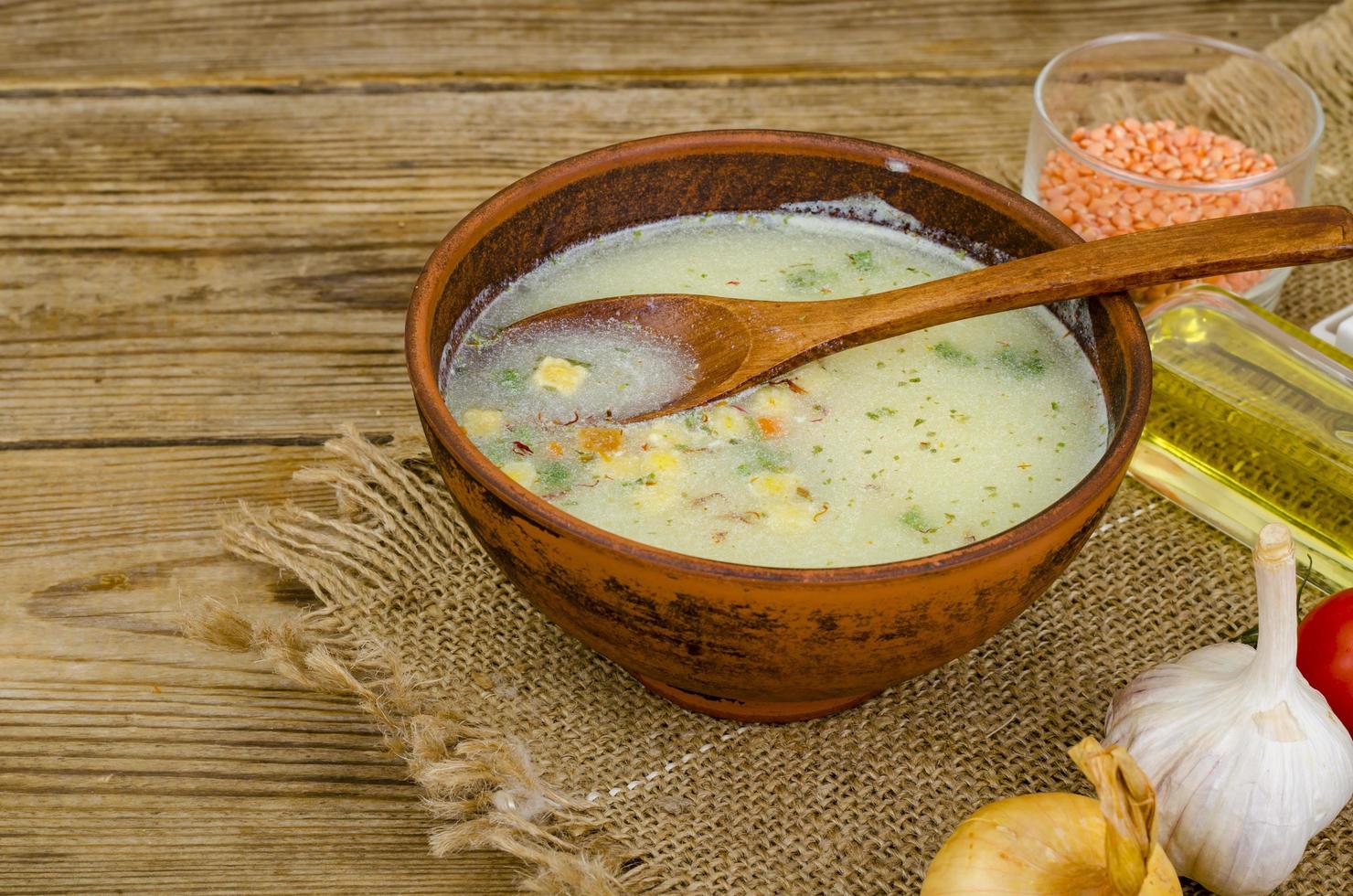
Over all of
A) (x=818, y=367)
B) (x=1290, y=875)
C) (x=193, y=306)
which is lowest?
(x=1290, y=875)

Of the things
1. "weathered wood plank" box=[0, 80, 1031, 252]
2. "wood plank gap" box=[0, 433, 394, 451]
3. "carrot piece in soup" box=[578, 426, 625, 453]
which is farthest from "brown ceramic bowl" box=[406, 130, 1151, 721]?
"weathered wood plank" box=[0, 80, 1031, 252]

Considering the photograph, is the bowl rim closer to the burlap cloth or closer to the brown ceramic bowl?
the brown ceramic bowl

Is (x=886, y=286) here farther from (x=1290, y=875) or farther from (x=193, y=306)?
(x=193, y=306)

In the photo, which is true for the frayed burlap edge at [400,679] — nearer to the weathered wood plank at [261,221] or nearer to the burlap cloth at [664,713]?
the burlap cloth at [664,713]

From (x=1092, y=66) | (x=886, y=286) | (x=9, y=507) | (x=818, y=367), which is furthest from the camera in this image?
(x=1092, y=66)

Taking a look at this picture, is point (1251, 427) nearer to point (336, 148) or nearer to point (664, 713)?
point (664, 713)

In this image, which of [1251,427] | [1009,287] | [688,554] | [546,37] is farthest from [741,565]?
[546,37]

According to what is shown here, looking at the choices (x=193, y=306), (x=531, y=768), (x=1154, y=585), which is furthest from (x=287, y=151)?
(x=1154, y=585)

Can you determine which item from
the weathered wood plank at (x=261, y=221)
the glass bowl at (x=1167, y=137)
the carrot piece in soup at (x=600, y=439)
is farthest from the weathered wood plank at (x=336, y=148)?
the carrot piece in soup at (x=600, y=439)
